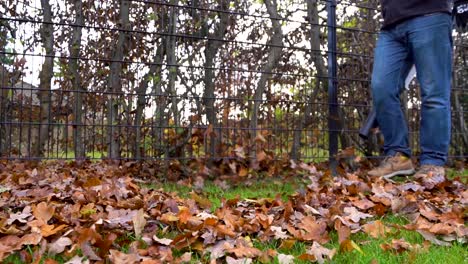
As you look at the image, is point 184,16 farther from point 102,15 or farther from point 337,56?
point 337,56

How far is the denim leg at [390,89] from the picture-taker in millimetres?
3537

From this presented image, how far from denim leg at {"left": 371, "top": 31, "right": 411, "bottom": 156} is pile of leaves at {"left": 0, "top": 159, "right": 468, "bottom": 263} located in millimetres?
769

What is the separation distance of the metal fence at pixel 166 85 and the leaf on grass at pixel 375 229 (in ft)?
6.49

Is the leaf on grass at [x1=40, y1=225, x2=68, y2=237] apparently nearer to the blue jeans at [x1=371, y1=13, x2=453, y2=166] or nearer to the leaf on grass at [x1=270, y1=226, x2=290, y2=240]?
the leaf on grass at [x1=270, y1=226, x2=290, y2=240]

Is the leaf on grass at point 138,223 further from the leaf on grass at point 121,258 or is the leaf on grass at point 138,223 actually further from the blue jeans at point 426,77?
the blue jeans at point 426,77

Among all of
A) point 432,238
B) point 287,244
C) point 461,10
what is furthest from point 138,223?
point 461,10

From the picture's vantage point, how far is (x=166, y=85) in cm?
376

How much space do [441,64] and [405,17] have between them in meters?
0.39

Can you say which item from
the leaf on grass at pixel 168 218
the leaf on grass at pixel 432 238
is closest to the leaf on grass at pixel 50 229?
the leaf on grass at pixel 168 218

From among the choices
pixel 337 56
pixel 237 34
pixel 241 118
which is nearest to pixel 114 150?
pixel 241 118

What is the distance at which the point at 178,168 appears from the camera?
397 cm

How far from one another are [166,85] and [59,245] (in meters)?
2.27

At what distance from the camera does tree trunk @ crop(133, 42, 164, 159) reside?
3.73 meters

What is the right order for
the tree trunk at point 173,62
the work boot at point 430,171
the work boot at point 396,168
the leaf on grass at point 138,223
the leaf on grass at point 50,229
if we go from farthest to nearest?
the tree trunk at point 173,62 → the work boot at point 396,168 → the work boot at point 430,171 → the leaf on grass at point 138,223 → the leaf on grass at point 50,229
